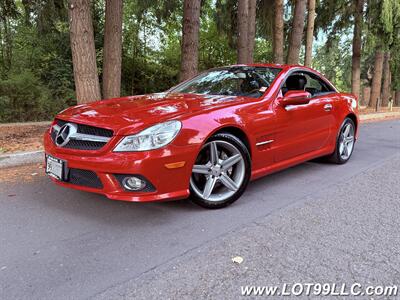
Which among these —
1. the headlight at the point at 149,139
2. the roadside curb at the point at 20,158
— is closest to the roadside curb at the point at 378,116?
the roadside curb at the point at 20,158

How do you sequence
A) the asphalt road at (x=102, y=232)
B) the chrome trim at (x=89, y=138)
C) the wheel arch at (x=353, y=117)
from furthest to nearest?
the wheel arch at (x=353, y=117), the chrome trim at (x=89, y=138), the asphalt road at (x=102, y=232)

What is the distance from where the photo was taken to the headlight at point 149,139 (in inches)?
125

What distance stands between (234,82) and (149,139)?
1.87 metres

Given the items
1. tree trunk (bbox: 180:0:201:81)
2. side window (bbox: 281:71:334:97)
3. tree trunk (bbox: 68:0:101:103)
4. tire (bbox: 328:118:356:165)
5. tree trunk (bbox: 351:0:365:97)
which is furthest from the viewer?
tree trunk (bbox: 351:0:365:97)

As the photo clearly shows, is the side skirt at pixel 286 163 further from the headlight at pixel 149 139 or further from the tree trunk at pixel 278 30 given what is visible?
the tree trunk at pixel 278 30

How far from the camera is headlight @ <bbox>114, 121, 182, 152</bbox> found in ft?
10.4

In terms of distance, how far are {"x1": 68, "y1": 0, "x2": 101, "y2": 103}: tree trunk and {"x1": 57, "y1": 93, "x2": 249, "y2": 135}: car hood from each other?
9.07 feet

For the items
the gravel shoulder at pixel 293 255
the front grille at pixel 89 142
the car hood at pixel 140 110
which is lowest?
the gravel shoulder at pixel 293 255

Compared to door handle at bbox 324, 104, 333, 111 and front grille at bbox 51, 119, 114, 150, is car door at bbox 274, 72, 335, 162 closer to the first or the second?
door handle at bbox 324, 104, 333, 111

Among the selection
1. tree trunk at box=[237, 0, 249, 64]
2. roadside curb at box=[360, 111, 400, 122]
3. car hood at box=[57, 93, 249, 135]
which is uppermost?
tree trunk at box=[237, 0, 249, 64]

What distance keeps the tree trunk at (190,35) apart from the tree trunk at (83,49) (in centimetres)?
278

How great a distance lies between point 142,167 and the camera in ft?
10.3

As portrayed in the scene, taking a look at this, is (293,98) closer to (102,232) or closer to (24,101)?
(102,232)

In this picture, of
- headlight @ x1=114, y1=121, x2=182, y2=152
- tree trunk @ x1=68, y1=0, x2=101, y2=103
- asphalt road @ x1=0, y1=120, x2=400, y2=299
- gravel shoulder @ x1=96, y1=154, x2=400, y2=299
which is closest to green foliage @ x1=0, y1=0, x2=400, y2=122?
tree trunk @ x1=68, y1=0, x2=101, y2=103
